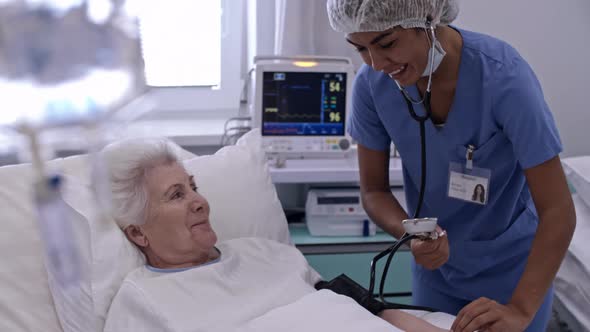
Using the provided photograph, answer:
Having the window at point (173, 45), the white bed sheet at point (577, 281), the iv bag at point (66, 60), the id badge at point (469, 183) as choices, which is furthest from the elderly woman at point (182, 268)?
the iv bag at point (66, 60)

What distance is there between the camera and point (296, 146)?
2.47 meters

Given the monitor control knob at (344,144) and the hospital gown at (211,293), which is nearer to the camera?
the hospital gown at (211,293)

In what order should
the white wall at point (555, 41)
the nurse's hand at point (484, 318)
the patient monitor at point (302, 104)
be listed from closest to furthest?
the nurse's hand at point (484, 318), the patient monitor at point (302, 104), the white wall at point (555, 41)

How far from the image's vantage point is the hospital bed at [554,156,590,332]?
224 cm

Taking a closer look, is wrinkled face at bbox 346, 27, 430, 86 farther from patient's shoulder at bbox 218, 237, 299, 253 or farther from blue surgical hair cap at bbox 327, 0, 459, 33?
patient's shoulder at bbox 218, 237, 299, 253

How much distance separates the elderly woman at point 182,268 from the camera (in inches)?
58.8

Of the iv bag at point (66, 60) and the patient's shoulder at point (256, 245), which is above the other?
the iv bag at point (66, 60)

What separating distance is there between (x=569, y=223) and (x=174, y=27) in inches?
41.9

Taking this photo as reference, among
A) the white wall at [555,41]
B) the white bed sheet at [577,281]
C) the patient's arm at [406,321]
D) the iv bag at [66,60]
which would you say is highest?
the iv bag at [66,60]

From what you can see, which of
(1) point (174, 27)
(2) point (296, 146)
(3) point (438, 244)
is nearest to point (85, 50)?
(1) point (174, 27)

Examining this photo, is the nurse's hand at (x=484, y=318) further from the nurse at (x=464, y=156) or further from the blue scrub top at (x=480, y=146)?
the blue scrub top at (x=480, y=146)

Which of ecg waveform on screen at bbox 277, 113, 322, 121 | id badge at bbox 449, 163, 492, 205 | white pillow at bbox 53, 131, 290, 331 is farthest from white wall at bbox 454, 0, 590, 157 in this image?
id badge at bbox 449, 163, 492, 205

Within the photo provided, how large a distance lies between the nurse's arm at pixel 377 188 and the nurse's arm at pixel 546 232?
14.9 inches

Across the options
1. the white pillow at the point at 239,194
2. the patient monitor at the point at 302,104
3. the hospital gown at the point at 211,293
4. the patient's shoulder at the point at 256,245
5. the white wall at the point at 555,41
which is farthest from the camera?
the white wall at the point at 555,41
